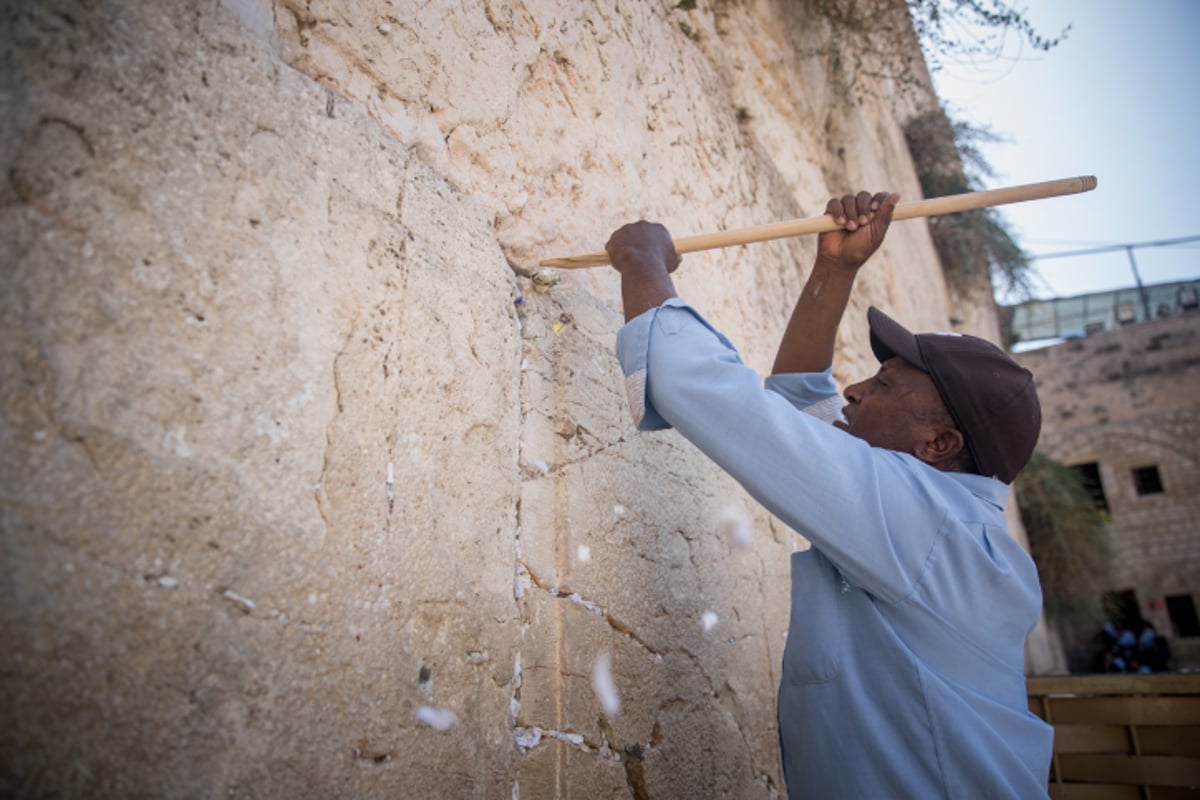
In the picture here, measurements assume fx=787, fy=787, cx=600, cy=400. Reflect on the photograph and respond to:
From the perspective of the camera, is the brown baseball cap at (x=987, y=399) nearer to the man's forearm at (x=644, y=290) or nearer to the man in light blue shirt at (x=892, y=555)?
the man in light blue shirt at (x=892, y=555)

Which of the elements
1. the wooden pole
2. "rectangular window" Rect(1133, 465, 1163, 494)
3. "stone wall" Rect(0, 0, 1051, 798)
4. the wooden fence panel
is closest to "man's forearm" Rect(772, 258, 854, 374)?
the wooden pole

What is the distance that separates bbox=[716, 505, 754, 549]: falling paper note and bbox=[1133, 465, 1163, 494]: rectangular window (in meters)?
16.5

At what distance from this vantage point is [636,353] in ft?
3.87

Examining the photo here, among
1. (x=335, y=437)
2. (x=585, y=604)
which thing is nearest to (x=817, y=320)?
(x=585, y=604)

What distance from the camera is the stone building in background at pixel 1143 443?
14.2 metres

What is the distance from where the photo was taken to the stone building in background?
1420 centimetres

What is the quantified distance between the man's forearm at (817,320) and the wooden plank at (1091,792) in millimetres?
1978

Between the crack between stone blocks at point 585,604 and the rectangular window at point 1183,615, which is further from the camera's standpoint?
the rectangular window at point 1183,615

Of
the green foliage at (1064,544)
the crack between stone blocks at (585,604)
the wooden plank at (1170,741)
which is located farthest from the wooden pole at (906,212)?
the green foliage at (1064,544)

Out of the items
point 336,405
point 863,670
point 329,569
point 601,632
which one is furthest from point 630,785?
point 336,405

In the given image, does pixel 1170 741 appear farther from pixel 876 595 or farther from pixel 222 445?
pixel 222 445

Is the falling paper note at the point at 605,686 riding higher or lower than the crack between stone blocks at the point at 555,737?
higher

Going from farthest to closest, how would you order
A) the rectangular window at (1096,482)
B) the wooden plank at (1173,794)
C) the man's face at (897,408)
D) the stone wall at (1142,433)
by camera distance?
the rectangular window at (1096,482), the stone wall at (1142,433), the wooden plank at (1173,794), the man's face at (897,408)

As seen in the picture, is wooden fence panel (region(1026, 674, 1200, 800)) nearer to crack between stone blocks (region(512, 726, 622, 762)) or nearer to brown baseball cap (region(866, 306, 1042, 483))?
brown baseball cap (region(866, 306, 1042, 483))
